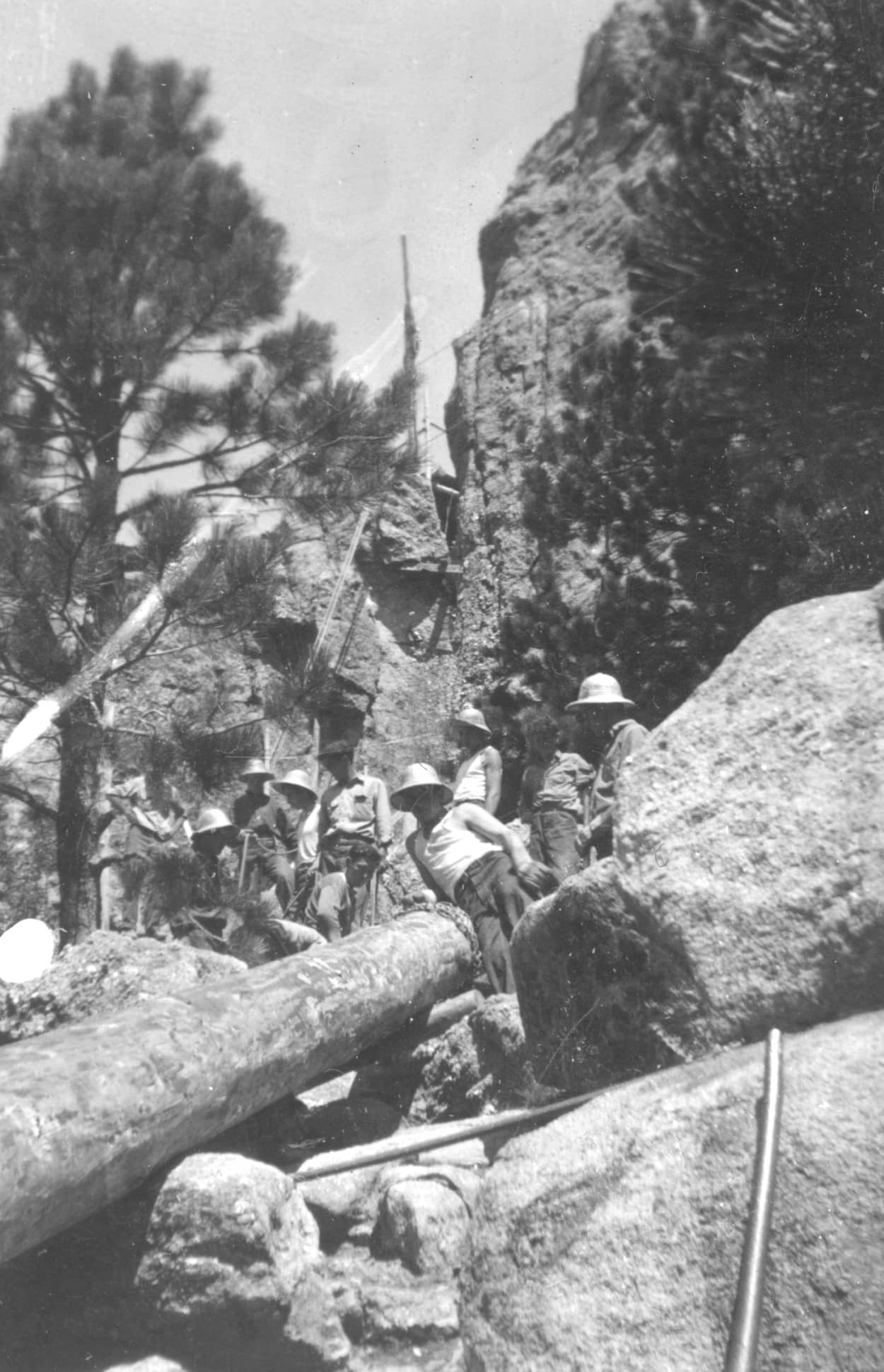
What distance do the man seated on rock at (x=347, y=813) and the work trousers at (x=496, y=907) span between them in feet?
5.48

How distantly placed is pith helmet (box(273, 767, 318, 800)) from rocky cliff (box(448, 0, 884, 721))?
1.87 m

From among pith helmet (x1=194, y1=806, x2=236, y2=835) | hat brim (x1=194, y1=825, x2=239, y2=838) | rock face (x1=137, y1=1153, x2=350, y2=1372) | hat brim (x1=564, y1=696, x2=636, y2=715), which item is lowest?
rock face (x1=137, y1=1153, x2=350, y2=1372)

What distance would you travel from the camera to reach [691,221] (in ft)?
22.0

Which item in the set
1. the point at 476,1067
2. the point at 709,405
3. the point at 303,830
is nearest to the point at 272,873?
the point at 303,830

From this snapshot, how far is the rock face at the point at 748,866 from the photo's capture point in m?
2.55

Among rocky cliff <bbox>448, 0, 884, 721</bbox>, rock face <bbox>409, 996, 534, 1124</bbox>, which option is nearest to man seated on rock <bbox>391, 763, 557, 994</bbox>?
rock face <bbox>409, 996, 534, 1124</bbox>

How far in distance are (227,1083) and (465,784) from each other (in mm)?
2413

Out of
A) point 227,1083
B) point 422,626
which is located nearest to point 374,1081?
point 227,1083

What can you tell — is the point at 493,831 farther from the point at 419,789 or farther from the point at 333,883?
the point at 333,883

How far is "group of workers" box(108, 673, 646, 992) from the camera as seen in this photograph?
513cm

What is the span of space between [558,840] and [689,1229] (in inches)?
143

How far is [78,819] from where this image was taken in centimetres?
640

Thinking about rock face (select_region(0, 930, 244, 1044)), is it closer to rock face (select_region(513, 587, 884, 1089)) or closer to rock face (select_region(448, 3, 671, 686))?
rock face (select_region(513, 587, 884, 1089))

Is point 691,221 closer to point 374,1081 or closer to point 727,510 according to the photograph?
point 727,510
